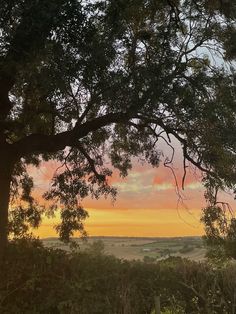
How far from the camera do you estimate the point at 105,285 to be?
1571 cm

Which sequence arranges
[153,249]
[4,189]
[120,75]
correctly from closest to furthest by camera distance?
[120,75]
[4,189]
[153,249]

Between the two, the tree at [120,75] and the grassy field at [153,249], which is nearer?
the tree at [120,75]

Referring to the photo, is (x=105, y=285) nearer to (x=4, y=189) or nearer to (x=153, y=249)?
(x=4, y=189)

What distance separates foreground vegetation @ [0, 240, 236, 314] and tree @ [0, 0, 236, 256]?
1457 millimetres

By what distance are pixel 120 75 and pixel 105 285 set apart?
6.33 meters

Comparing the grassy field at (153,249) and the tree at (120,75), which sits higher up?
the tree at (120,75)

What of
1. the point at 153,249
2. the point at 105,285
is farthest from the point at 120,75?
the point at 153,249

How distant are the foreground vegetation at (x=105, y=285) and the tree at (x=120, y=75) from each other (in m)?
1.46

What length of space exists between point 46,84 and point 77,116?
5523 mm

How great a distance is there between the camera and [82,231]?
23156mm

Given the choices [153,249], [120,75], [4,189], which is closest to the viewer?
[120,75]

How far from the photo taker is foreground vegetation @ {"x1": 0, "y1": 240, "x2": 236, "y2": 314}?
50.0 ft

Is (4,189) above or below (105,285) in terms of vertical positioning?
above

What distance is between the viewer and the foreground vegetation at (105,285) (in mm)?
15227
